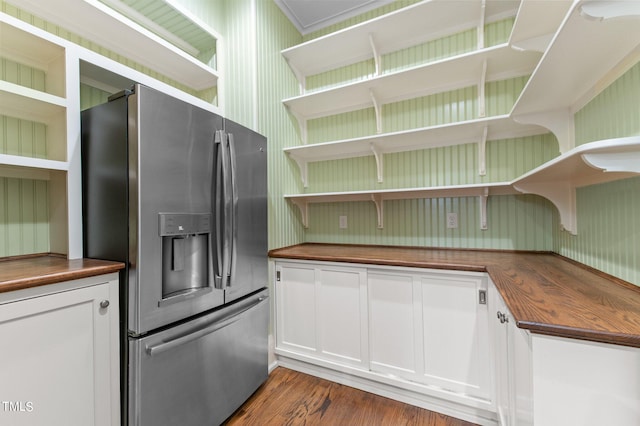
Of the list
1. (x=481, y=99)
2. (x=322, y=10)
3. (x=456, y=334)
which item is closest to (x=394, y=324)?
(x=456, y=334)

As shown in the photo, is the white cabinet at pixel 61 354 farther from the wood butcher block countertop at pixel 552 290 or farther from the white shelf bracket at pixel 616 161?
the white shelf bracket at pixel 616 161

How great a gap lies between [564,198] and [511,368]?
42.4 inches

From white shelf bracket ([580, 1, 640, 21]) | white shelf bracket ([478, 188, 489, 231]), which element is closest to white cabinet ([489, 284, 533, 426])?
white shelf bracket ([478, 188, 489, 231])

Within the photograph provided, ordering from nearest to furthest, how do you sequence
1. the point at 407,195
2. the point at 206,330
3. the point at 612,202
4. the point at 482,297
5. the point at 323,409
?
the point at 612,202
the point at 206,330
the point at 482,297
the point at 323,409
the point at 407,195

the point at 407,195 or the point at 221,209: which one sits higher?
the point at 407,195

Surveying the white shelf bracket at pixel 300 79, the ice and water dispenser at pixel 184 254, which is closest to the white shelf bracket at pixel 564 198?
the ice and water dispenser at pixel 184 254

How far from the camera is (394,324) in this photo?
5.70ft

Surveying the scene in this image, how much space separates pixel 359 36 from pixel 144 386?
2658 mm

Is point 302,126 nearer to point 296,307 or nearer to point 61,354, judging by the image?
point 296,307

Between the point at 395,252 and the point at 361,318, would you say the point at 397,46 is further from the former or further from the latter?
the point at 361,318

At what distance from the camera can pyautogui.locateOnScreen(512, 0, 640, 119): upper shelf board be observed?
71 centimetres

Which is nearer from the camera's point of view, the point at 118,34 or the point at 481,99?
the point at 118,34

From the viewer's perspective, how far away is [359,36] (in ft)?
7.18

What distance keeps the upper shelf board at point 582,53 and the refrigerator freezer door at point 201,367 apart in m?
1.86
